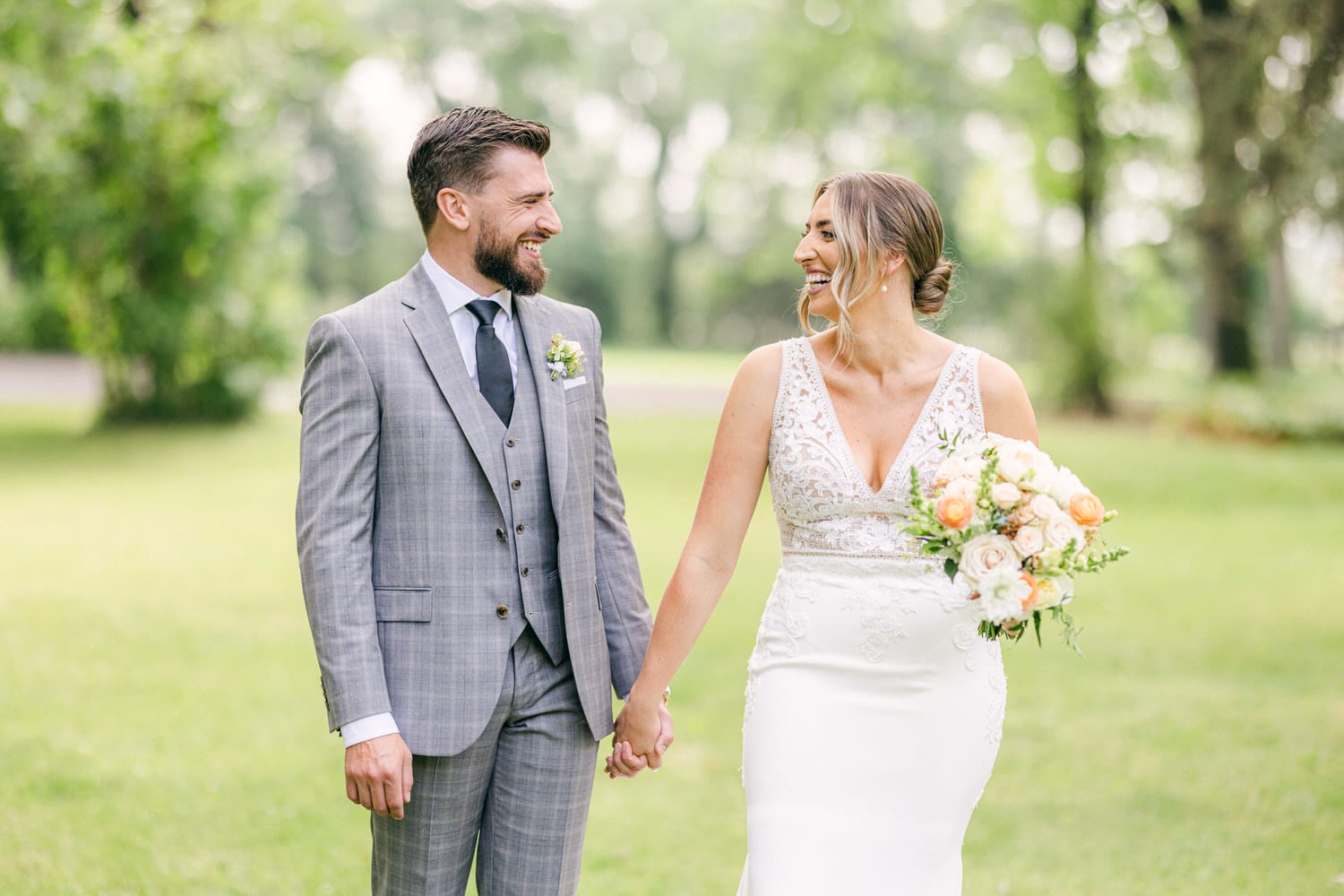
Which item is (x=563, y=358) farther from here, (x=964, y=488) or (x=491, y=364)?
(x=964, y=488)

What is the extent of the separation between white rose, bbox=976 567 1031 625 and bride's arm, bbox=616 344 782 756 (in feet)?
2.15

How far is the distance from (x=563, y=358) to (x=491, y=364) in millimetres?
179

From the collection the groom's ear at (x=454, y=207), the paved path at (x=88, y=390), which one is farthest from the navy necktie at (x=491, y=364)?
the paved path at (x=88, y=390)

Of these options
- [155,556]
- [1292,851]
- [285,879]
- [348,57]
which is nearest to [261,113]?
[348,57]

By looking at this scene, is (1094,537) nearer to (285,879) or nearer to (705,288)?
(285,879)

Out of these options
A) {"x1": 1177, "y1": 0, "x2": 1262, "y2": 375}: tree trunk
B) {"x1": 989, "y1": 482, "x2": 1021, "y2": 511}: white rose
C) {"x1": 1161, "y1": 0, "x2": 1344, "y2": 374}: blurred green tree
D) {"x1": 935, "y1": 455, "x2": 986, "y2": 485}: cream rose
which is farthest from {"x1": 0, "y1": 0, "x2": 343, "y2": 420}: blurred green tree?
{"x1": 989, "y1": 482, "x2": 1021, "y2": 511}: white rose

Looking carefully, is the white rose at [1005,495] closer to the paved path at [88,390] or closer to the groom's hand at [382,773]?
the groom's hand at [382,773]

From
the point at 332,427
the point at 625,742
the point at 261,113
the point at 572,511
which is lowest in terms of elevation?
the point at 625,742

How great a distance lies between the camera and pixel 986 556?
2.78m

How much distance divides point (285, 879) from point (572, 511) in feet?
9.22

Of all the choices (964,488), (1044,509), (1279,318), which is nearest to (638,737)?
(964,488)

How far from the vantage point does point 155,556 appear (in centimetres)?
1134

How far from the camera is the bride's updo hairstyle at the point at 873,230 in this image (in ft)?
10.1

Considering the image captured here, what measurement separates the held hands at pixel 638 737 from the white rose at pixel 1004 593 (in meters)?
0.87
